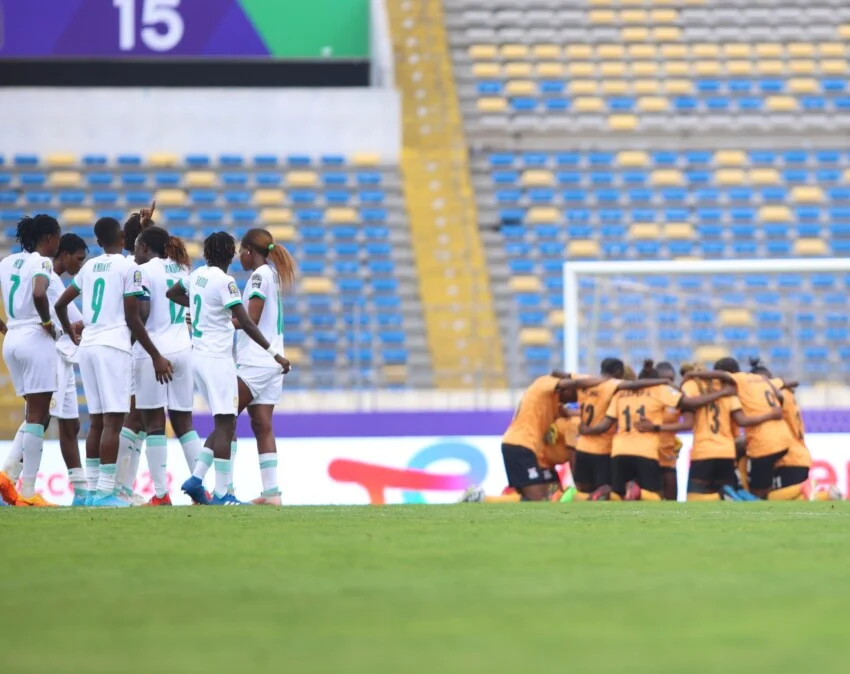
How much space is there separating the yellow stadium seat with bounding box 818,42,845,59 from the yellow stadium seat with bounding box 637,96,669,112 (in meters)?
3.17

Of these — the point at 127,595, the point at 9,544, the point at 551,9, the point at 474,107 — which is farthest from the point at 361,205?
the point at 127,595

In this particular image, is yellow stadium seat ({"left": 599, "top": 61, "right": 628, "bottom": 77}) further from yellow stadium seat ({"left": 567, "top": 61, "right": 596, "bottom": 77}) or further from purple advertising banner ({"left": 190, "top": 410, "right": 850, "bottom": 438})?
purple advertising banner ({"left": 190, "top": 410, "right": 850, "bottom": 438})

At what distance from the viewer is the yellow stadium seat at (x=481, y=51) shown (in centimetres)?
2730

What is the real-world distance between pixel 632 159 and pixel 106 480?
1672 cm

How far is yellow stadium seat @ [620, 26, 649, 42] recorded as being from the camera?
27.5 m

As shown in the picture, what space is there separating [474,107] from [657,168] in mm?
3488

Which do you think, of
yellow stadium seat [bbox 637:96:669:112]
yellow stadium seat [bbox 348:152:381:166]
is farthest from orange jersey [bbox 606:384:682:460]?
yellow stadium seat [bbox 637:96:669:112]

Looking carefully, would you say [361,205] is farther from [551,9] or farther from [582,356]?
[582,356]

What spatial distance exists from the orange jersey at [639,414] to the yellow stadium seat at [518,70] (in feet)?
49.1

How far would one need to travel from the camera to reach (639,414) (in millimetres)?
12602

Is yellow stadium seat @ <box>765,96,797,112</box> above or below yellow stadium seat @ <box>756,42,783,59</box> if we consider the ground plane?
below

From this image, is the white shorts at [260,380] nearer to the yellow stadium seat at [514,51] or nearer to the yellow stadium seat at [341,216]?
the yellow stadium seat at [341,216]

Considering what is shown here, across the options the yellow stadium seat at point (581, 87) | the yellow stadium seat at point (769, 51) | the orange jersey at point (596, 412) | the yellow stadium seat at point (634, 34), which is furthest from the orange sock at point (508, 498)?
the yellow stadium seat at point (769, 51)

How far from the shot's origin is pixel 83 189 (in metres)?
24.6
